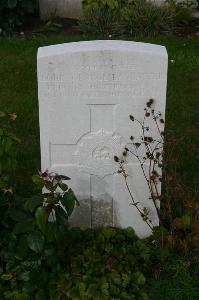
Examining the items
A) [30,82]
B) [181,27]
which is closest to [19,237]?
[30,82]

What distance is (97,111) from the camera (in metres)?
3.37

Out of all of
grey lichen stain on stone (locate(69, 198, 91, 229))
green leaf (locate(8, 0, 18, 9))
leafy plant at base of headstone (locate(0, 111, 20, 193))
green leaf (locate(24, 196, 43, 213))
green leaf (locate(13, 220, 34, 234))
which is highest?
green leaf (locate(8, 0, 18, 9))

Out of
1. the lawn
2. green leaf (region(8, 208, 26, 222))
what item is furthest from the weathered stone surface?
green leaf (region(8, 208, 26, 222))

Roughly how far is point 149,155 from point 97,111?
1.26 feet

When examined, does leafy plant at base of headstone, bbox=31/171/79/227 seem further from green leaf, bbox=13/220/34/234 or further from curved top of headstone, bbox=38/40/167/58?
curved top of headstone, bbox=38/40/167/58

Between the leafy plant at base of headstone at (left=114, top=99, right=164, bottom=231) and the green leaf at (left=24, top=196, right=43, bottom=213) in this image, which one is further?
the leafy plant at base of headstone at (left=114, top=99, right=164, bottom=231)

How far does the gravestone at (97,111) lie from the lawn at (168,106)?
34 centimetres

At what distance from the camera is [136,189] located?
11.8ft

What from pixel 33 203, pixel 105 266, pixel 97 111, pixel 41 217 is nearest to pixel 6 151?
pixel 33 203

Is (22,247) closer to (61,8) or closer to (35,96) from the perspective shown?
(35,96)

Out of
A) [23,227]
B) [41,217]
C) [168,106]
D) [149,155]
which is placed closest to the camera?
[41,217]

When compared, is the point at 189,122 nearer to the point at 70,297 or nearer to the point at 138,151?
the point at 138,151

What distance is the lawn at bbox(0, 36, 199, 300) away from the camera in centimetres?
339

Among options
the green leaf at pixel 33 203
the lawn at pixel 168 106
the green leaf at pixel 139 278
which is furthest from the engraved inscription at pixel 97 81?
the green leaf at pixel 139 278
